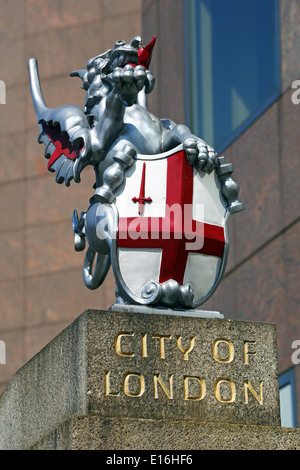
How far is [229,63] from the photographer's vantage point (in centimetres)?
1531

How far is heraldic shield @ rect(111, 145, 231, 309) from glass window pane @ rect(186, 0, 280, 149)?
23.2ft

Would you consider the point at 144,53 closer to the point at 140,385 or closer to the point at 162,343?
the point at 162,343

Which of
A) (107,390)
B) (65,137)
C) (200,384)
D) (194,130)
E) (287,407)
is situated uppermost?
(194,130)

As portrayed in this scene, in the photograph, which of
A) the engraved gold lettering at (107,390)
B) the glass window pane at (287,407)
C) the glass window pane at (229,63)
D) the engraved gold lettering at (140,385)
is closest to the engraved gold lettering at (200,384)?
the engraved gold lettering at (140,385)

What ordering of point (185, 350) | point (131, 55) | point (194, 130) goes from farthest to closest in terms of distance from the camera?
point (194, 130), point (131, 55), point (185, 350)

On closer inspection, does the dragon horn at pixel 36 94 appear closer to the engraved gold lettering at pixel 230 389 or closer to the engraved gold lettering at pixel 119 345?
the engraved gold lettering at pixel 119 345

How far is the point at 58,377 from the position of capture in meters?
6.73

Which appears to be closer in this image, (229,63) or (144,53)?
(144,53)

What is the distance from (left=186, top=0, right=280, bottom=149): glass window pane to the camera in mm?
14367

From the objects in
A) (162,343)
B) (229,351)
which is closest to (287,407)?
(229,351)

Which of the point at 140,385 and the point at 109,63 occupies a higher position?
the point at 109,63

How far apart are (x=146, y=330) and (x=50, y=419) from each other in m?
0.82

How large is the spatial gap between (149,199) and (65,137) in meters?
1.23

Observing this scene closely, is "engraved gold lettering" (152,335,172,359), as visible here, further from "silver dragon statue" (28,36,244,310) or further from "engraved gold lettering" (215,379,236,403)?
"engraved gold lettering" (215,379,236,403)
